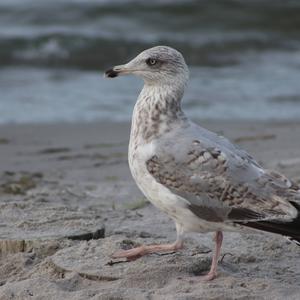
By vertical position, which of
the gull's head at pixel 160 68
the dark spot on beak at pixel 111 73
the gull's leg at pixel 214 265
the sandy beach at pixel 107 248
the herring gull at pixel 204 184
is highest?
the gull's head at pixel 160 68

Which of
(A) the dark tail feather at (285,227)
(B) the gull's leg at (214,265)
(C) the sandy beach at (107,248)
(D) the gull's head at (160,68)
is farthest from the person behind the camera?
(D) the gull's head at (160,68)

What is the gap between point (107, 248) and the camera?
5.05 meters

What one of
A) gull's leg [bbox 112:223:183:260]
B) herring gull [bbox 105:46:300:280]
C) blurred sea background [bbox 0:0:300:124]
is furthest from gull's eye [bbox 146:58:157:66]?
blurred sea background [bbox 0:0:300:124]

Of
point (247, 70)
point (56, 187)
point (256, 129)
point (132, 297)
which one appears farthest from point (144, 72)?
point (247, 70)

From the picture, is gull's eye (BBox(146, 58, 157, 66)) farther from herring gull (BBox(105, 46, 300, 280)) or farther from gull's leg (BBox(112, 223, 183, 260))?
gull's leg (BBox(112, 223, 183, 260))

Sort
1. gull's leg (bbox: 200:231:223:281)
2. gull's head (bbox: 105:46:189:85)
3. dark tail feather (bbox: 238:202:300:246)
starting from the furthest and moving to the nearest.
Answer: gull's head (bbox: 105:46:189:85), gull's leg (bbox: 200:231:223:281), dark tail feather (bbox: 238:202:300:246)

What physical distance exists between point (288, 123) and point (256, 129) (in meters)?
0.71

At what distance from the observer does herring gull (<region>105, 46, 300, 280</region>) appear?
4.52 m

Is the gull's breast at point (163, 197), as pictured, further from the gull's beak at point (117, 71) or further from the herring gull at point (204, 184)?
the gull's beak at point (117, 71)

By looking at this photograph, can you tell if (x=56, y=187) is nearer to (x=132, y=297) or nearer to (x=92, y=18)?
(x=132, y=297)

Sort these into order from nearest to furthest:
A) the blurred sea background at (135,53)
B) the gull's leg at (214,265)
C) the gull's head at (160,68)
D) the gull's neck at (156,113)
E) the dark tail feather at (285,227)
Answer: the dark tail feather at (285,227) → the gull's leg at (214,265) → the gull's neck at (156,113) → the gull's head at (160,68) → the blurred sea background at (135,53)

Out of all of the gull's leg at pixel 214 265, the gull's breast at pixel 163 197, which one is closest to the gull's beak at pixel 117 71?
the gull's breast at pixel 163 197

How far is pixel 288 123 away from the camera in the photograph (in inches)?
433

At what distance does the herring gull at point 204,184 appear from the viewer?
4.52 m
